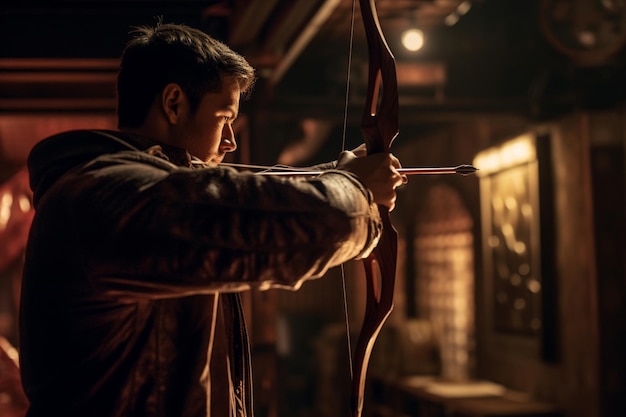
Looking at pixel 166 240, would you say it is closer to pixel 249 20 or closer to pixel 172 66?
pixel 172 66

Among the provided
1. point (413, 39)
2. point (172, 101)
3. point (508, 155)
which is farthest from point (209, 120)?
point (508, 155)

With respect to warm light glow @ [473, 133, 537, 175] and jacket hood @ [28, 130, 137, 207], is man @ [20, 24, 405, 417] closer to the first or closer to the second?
jacket hood @ [28, 130, 137, 207]

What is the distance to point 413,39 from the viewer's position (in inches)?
340

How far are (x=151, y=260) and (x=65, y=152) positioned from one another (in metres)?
0.49

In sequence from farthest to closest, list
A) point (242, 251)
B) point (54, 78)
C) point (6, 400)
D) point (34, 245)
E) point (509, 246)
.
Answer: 1. point (509, 246)
2. point (6, 400)
3. point (54, 78)
4. point (34, 245)
5. point (242, 251)

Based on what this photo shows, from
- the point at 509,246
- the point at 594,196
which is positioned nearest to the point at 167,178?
the point at 594,196

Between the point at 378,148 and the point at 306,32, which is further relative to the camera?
the point at 306,32

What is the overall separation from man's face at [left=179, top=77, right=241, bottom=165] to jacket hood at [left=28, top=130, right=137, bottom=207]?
5.9 inches

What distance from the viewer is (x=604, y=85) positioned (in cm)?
823

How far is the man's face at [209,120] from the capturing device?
7.14ft

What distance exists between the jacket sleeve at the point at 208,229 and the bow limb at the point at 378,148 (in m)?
0.33

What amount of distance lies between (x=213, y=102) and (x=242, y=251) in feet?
1.64

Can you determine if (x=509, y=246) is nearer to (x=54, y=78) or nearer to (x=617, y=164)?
(x=617, y=164)

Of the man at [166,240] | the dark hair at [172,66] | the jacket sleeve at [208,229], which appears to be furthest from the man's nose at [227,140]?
the jacket sleeve at [208,229]
